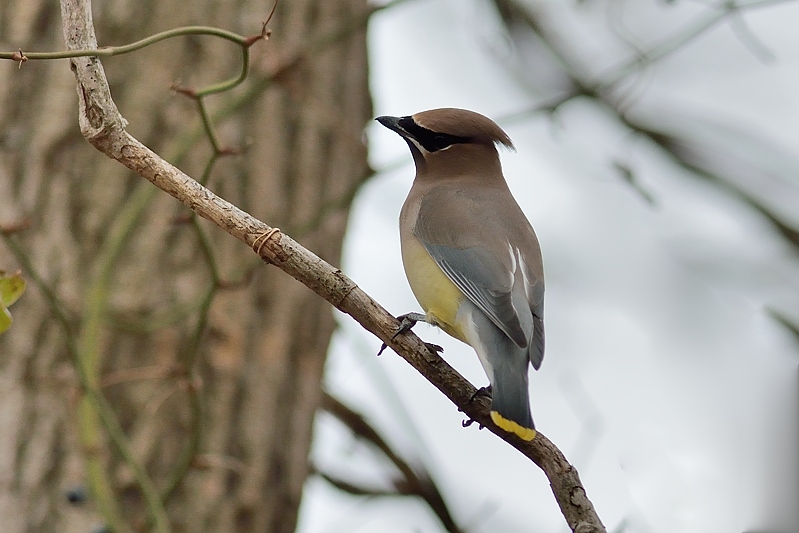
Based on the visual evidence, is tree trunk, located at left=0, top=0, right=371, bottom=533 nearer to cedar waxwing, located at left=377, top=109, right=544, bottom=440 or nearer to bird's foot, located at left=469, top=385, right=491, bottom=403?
cedar waxwing, located at left=377, top=109, right=544, bottom=440

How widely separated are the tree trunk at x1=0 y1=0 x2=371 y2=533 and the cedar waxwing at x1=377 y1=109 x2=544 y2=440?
412 millimetres

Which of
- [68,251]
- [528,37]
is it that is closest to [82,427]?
[68,251]

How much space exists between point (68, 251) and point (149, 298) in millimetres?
347

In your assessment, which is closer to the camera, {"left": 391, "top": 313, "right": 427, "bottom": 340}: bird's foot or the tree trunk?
{"left": 391, "top": 313, "right": 427, "bottom": 340}: bird's foot

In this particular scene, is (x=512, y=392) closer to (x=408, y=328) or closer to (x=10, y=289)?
(x=408, y=328)

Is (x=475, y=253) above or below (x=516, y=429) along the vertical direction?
above

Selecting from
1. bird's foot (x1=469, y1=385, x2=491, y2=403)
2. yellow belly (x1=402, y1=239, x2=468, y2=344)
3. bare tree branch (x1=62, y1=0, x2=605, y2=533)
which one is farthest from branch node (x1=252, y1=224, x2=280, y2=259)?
yellow belly (x1=402, y1=239, x2=468, y2=344)

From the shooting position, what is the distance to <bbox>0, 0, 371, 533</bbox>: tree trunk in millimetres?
4023

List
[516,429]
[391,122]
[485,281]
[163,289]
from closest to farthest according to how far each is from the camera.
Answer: [516,429] < [485,281] < [391,122] < [163,289]

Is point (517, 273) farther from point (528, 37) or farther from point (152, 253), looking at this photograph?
point (528, 37)

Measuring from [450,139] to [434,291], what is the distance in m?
0.83

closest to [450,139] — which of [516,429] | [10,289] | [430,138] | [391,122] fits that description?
[430,138]

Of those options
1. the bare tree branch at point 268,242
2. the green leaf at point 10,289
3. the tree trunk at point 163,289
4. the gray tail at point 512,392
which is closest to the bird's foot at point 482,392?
the gray tail at point 512,392

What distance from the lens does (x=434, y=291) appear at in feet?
12.1
